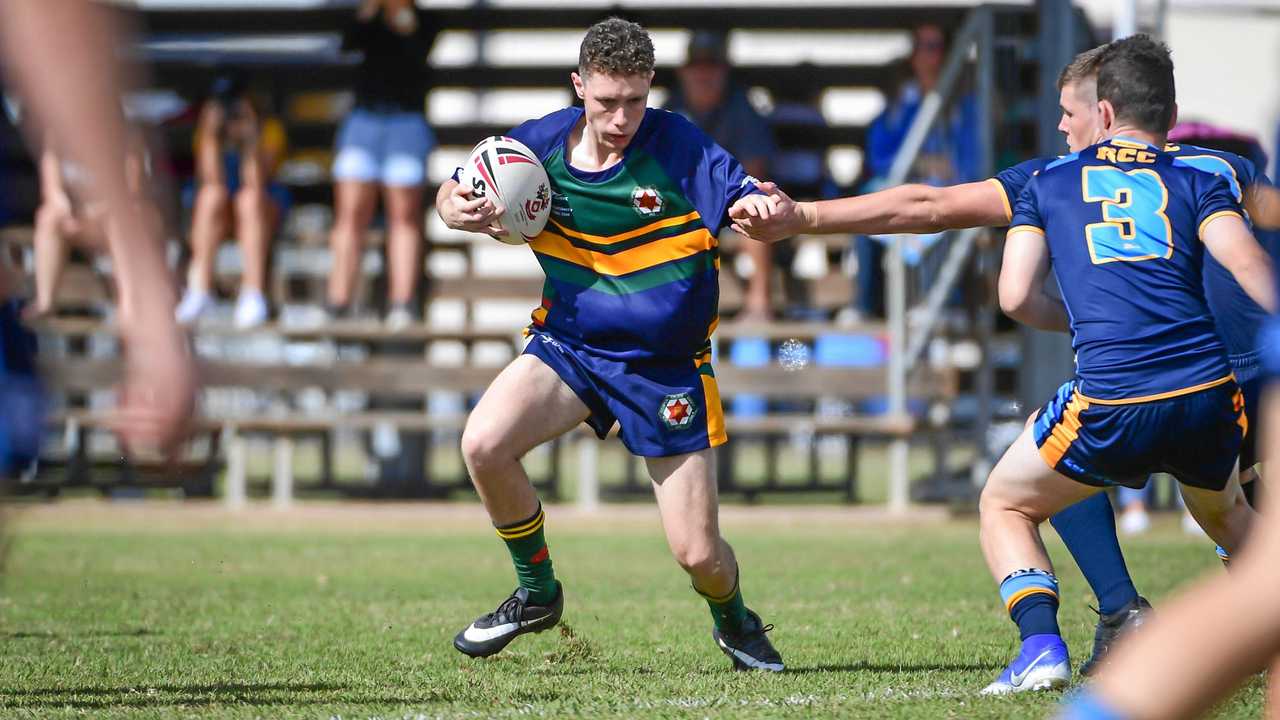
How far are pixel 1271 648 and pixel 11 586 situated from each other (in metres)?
7.62

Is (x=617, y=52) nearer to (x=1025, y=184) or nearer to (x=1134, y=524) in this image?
(x=1025, y=184)

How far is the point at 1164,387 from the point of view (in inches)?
187

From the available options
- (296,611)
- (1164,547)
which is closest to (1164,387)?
(296,611)

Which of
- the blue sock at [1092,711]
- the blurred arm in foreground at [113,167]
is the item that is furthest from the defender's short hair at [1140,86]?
the blurred arm in foreground at [113,167]

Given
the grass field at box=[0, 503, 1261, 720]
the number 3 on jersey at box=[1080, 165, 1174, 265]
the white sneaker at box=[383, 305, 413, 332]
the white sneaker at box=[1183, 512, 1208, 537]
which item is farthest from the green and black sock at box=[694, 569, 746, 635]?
the white sneaker at box=[383, 305, 413, 332]

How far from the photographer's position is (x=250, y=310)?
45.5 feet

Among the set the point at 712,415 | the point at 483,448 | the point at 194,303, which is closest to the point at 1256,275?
the point at 712,415

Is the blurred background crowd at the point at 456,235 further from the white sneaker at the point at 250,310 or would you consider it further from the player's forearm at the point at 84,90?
the player's forearm at the point at 84,90

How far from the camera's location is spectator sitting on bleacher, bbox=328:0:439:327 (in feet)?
45.0

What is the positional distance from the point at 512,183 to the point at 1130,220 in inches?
81.3

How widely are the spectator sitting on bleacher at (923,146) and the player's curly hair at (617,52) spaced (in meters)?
7.69

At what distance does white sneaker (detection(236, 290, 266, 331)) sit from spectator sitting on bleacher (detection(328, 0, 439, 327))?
596 mm

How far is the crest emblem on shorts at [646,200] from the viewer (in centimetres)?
589

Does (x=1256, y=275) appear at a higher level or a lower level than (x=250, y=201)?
higher
